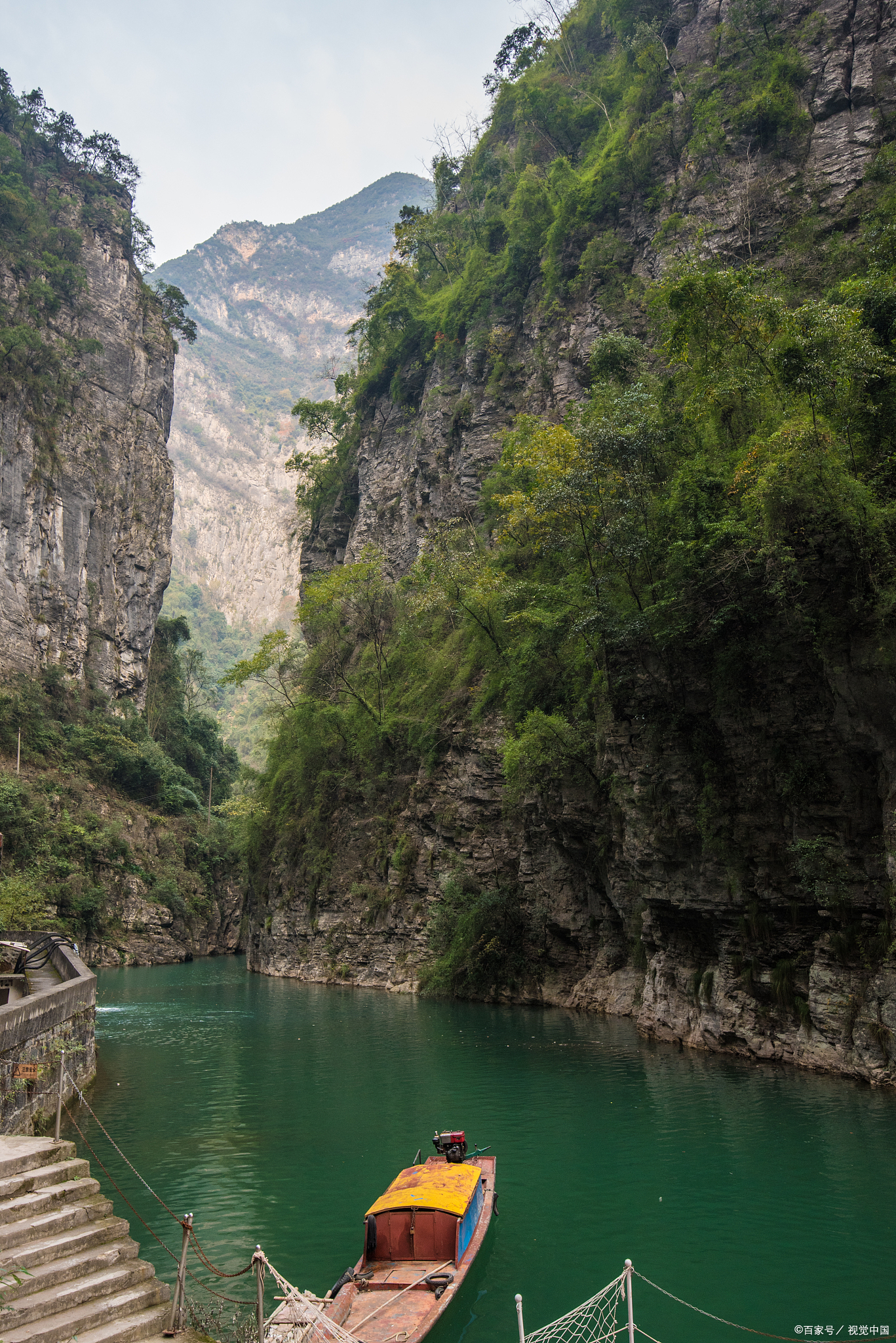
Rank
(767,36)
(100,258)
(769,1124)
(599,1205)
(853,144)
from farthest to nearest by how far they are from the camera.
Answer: (100,258)
(767,36)
(853,144)
(769,1124)
(599,1205)

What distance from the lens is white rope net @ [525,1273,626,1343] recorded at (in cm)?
733

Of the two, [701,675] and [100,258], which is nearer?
[701,675]

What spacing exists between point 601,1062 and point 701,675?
368 inches

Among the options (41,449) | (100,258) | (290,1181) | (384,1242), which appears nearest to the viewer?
(384,1242)

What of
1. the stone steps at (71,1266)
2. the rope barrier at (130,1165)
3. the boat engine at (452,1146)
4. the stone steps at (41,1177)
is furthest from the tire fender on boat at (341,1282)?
the boat engine at (452,1146)

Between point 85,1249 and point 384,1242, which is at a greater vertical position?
point 85,1249

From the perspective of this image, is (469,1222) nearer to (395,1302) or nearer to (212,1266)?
(395,1302)

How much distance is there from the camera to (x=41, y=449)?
6091 centimetres

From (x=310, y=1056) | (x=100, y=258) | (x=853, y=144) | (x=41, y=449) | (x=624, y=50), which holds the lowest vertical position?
(x=310, y=1056)

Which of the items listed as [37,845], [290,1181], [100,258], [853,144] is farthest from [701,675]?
[100,258]

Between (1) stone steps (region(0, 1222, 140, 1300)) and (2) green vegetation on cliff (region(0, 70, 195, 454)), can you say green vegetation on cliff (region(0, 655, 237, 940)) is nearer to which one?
(2) green vegetation on cliff (region(0, 70, 195, 454))

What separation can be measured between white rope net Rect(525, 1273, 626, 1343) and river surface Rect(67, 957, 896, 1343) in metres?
0.31

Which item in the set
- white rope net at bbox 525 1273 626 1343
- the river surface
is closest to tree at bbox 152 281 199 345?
the river surface

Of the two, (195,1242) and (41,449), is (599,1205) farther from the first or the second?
(41,449)
